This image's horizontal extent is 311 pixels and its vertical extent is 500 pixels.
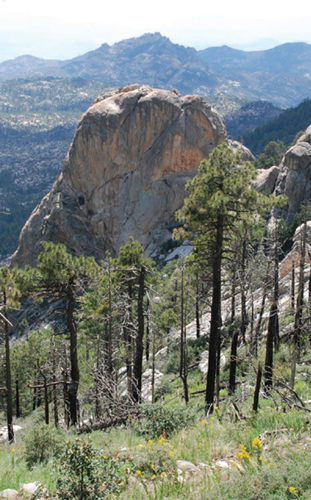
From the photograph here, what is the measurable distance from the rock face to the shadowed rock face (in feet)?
54.1

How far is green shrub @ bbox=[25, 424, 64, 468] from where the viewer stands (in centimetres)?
709

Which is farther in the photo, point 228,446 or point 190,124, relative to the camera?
point 190,124

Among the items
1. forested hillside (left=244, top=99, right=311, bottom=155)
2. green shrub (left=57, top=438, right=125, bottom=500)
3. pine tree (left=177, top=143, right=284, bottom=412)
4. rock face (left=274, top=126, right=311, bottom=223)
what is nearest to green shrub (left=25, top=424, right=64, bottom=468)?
green shrub (left=57, top=438, right=125, bottom=500)

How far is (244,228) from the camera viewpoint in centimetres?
1126

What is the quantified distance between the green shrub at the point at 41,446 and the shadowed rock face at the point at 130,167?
191 ft

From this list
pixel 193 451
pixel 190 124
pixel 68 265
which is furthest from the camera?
pixel 190 124

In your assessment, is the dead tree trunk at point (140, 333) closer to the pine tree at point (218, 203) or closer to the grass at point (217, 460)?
the pine tree at point (218, 203)

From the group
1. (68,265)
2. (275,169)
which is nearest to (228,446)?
(68,265)

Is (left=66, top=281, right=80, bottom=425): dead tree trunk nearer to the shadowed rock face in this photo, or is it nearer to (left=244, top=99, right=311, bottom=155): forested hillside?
the shadowed rock face

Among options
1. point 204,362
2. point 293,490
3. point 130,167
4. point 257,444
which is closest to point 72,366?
point 204,362

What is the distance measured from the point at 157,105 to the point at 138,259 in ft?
188

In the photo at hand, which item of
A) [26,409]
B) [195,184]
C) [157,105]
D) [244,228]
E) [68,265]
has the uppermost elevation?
[157,105]

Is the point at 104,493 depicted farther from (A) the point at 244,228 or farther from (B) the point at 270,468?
(A) the point at 244,228

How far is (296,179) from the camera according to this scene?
49.8 meters
